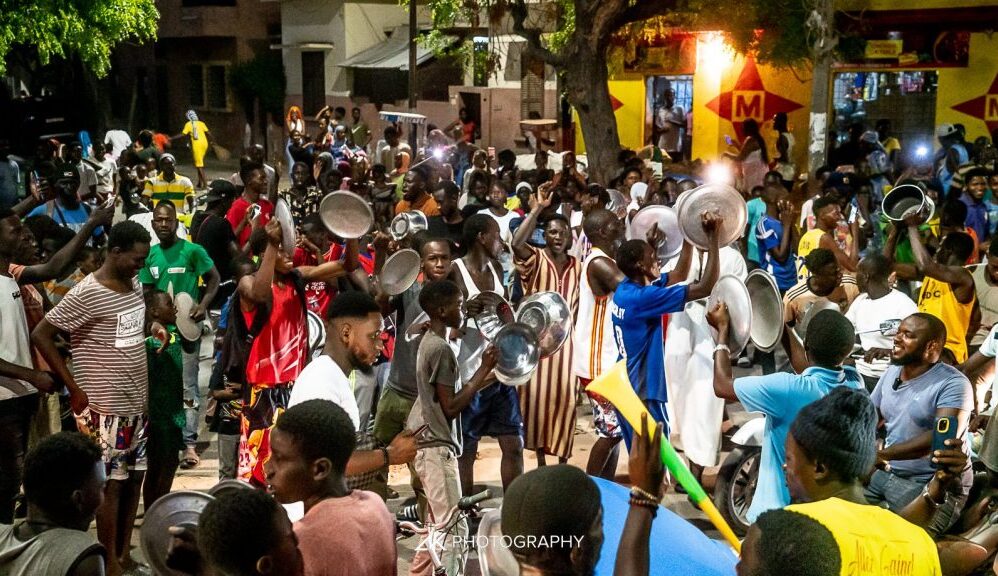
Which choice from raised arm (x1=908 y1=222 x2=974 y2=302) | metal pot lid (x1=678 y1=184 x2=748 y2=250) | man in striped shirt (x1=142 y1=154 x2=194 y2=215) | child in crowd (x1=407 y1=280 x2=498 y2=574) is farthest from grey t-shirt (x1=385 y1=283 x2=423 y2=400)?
man in striped shirt (x1=142 y1=154 x2=194 y2=215)

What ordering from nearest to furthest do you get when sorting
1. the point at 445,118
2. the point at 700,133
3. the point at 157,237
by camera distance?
the point at 157,237
the point at 700,133
the point at 445,118

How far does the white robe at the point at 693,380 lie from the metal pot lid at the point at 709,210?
977 mm

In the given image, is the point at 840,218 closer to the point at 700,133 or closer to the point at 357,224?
the point at 357,224

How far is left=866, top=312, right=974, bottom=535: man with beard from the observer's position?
532cm

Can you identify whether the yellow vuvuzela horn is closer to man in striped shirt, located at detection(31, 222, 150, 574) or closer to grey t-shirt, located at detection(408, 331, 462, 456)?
grey t-shirt, located at detection(408, 331, 462, 456)

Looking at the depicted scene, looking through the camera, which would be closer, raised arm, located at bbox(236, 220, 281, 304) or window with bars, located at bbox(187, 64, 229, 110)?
raised arm, located at bbox(236, 220, 281, 304)

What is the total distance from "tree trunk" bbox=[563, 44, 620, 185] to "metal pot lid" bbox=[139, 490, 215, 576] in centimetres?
1311

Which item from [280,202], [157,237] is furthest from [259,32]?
[280,202]

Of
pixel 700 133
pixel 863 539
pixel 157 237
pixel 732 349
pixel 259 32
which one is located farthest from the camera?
pixel 259 32

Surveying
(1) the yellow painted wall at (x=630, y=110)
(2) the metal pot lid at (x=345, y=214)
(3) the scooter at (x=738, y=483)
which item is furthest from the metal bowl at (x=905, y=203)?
(1) the yellow painted wall at (x=630, y=110)

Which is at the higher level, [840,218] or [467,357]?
[840,218]

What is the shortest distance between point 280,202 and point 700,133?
1654cm

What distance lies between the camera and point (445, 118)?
2722cm

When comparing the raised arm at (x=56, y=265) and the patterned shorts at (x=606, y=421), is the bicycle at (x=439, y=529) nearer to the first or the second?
the patterned shorts at (x=606, y=421)
